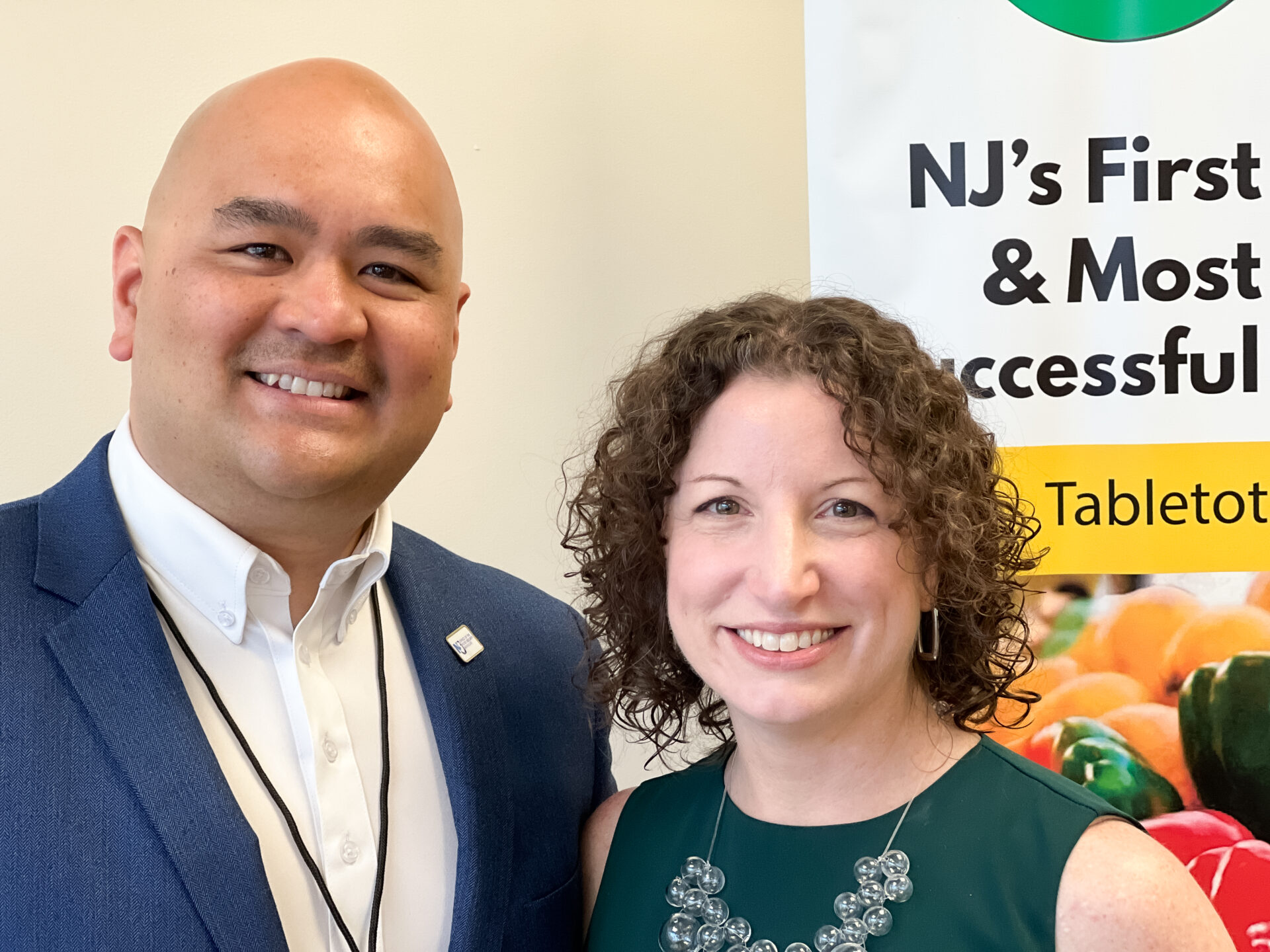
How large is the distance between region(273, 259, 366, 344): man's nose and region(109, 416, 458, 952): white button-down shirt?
0.84 ft

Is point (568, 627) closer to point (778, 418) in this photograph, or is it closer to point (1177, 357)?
point (778, 418)

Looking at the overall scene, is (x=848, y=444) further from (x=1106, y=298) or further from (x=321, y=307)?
(x=1106, y=298)

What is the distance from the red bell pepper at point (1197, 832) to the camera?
2.19m

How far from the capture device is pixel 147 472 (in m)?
1.49

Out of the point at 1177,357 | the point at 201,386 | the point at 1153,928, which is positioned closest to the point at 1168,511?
the point at 1177,357

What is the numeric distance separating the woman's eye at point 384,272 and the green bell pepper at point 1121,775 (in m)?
1.47

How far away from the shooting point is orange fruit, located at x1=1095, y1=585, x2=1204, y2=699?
2201 mm

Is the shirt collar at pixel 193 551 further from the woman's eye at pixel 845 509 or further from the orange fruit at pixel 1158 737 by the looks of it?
the orange fruit at pixel 1158 737

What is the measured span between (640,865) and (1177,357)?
52.1 inches

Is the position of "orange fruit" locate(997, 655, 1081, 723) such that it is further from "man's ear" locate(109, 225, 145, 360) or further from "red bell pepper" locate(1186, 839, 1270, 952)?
"man's ear" locate(109, 225, 145, 360)

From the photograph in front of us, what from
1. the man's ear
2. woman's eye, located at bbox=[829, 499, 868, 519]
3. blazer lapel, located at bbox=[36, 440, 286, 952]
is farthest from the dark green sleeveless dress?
the man's ear

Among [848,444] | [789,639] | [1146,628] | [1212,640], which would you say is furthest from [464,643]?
[1212,640]

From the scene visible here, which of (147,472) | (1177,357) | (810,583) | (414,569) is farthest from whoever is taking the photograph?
(1177,357)

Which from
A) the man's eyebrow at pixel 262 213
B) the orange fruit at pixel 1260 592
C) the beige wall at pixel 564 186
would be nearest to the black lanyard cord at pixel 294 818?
the man's eyebrow at pixel 262 213
